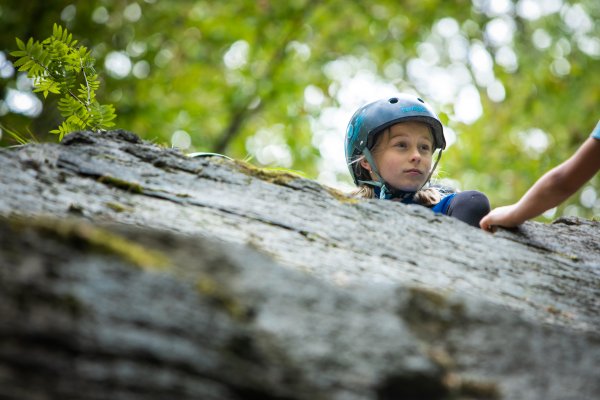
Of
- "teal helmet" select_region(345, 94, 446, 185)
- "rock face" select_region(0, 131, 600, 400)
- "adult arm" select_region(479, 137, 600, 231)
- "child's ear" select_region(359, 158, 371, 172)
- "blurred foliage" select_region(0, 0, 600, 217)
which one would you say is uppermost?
"blurred foliage" select_region(0, 0, 600, 217)

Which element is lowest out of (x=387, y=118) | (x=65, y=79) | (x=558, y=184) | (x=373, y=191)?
(x=558, y=184)

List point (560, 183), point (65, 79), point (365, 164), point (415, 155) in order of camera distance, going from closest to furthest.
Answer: point (560, 183) < point (65, 79) < point (415, 155) < point (365, 164)

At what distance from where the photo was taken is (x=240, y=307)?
5.65 feet

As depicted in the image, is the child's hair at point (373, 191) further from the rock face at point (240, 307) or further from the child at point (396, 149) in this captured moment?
the rock face at point (240, 307)

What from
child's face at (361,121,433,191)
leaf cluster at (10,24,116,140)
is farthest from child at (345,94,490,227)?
leaf cluster at (10,24,116,140)

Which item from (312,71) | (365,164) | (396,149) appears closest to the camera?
(396,149)

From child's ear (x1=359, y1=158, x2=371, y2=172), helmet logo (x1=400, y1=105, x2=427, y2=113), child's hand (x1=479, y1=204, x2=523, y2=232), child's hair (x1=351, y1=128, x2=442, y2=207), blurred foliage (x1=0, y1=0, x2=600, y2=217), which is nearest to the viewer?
child's hand (x1=479, y1=204, x2=523, y2=232)

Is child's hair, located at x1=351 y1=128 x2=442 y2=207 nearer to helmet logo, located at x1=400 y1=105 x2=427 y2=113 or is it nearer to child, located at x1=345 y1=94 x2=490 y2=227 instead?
child, located at x1=345 y1=94 x2=490 y2=227

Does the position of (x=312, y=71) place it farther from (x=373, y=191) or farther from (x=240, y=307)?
(x=240, y=307)

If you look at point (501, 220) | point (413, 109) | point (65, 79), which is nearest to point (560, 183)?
point (501, 220)

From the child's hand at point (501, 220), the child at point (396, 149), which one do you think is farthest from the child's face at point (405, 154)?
the child's hand at point (501, 220)

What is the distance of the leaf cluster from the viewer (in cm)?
405

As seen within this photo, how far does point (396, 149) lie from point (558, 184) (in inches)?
92.6

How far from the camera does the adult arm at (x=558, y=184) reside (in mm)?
3000
